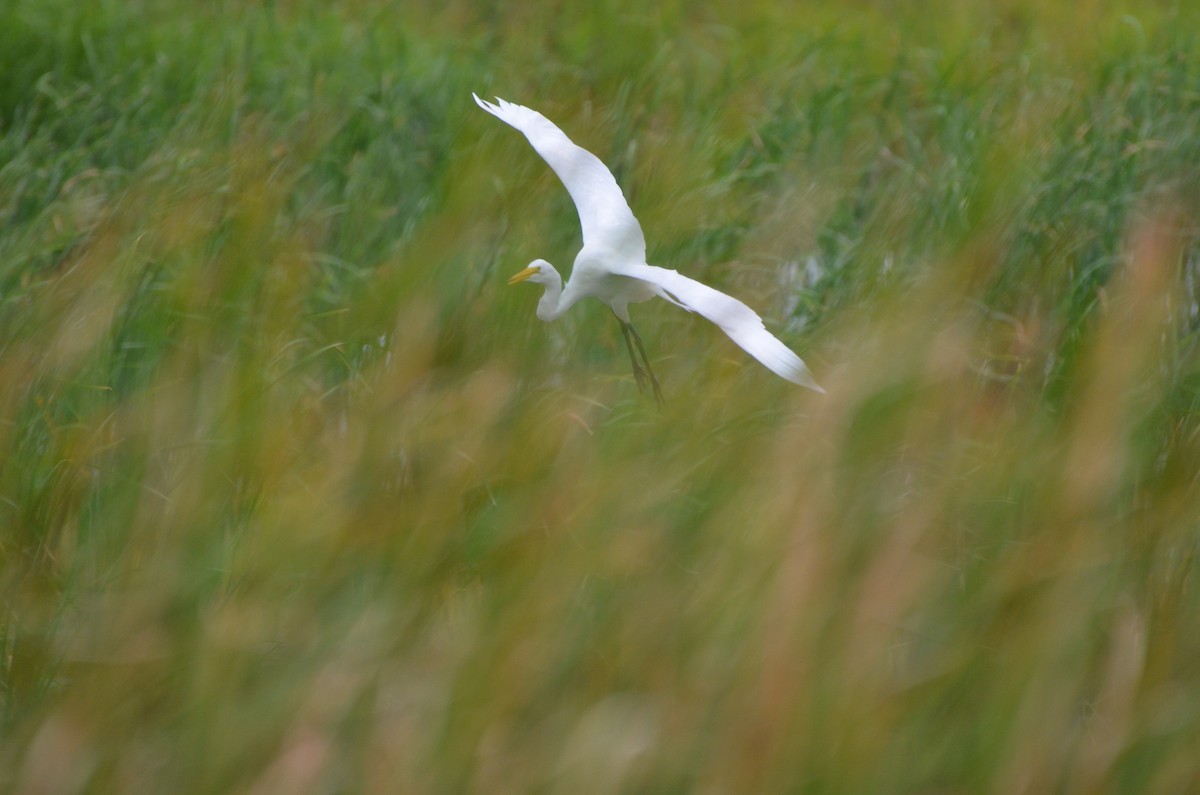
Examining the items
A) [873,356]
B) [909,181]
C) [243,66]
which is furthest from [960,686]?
[243,66]

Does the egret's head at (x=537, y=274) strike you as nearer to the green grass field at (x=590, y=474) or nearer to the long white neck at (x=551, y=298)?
the long white neck at (x=551, y=298)

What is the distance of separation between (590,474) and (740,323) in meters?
0.22

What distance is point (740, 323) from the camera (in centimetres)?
154

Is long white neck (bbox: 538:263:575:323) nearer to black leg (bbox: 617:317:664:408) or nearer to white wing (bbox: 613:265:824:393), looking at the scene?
black leg (bbox: 617:317:664:408)

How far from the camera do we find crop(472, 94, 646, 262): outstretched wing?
1.76m

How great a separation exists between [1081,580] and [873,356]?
29 cm

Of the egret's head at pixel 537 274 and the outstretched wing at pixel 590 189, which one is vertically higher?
the outstretched wing at pixel 590 189

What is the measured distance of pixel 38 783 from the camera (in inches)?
48.6

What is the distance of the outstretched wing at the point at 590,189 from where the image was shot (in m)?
1.76

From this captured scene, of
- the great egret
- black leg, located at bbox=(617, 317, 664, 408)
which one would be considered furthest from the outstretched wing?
black leg, located at bbox=(617, 317, 664, 408)

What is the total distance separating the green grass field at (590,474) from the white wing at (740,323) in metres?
0.05

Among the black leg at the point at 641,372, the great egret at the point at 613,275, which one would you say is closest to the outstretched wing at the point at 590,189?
the great egret at the point at 613,275

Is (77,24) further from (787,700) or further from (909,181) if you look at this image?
(787,700)

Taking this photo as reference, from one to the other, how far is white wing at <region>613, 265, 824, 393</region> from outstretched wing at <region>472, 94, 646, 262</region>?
0.47 ft
